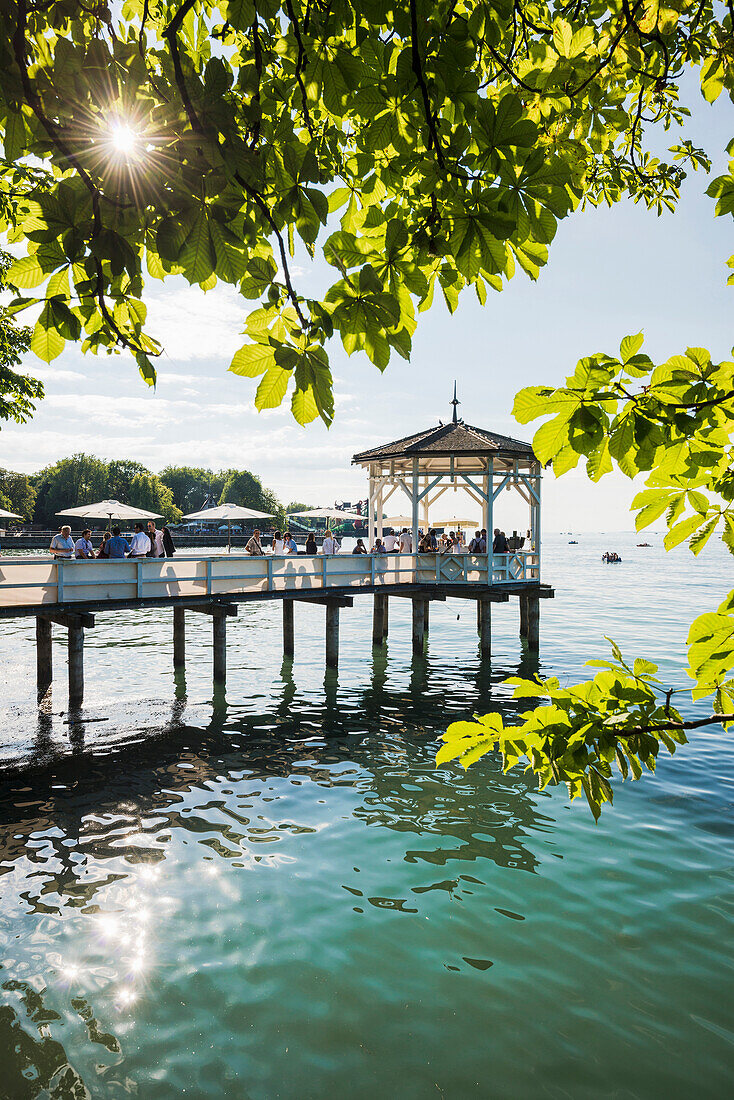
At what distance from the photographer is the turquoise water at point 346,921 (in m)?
5.04

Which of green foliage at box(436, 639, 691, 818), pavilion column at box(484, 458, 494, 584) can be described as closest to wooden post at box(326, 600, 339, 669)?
pavilion column at box(484, 458, 494, 584)

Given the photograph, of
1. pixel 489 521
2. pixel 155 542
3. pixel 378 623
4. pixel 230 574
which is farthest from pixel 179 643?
pixel 489 521

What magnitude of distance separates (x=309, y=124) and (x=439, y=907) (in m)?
7.14

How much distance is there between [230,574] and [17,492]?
109576 mm

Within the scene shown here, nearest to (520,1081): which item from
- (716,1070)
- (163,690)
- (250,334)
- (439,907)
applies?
(716,1070)

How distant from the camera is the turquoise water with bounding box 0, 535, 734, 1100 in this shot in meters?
5.04

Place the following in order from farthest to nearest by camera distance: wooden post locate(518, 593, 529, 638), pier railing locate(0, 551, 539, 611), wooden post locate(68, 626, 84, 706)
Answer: wooden post locate(518, 593, 529, 638), wooden post locate(68, 626, 84, 706), pier railing locate(0, 551, 539, 611)

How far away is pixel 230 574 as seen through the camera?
17.5m

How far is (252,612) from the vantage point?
3794 centimetres

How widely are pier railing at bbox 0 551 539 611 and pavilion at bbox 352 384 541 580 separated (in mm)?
638

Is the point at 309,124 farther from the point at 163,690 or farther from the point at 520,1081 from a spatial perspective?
the point at 163,690

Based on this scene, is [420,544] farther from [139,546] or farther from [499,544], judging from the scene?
[139,546]

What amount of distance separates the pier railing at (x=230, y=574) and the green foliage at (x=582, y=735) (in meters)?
13.4

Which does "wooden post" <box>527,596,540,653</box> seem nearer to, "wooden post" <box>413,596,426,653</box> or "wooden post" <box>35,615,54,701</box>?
"wooden post" <box>413,596,426,653</box>
